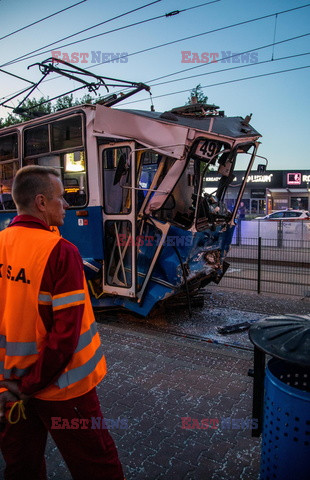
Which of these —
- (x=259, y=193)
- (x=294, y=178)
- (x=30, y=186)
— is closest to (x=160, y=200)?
(x=30, y=186)

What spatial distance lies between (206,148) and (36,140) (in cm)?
343

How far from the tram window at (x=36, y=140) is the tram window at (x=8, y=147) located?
410mm

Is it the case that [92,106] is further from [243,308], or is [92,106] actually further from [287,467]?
[287,467]

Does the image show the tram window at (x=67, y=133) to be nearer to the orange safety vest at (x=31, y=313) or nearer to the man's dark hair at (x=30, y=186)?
the man's dark hair at (x=30, y=186)

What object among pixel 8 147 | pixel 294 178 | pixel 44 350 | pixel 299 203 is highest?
pixel 294 178

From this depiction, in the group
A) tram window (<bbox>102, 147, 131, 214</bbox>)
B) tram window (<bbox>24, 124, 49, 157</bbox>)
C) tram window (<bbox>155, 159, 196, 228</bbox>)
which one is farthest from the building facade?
tram window (<bbox>102, 147, 131, 214</bbox>)

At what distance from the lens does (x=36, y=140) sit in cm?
671

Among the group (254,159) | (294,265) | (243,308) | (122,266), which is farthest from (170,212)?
(294,265)

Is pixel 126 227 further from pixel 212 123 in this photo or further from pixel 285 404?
pixel 285 404

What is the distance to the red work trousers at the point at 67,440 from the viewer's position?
1.73 meters

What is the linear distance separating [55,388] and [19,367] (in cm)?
22

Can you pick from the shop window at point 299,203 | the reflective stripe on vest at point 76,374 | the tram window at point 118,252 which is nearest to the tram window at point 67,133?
the tram window at point 118,252

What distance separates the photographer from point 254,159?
258 inches
